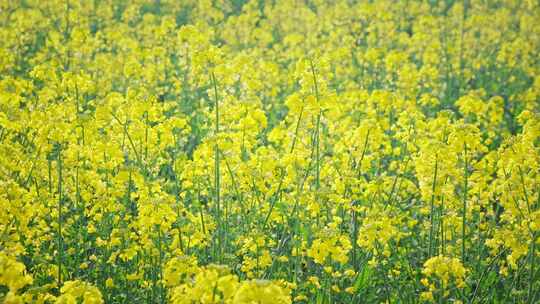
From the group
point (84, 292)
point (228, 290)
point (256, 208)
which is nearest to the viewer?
point (228, 290)

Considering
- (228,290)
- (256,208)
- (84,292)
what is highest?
(228,290)

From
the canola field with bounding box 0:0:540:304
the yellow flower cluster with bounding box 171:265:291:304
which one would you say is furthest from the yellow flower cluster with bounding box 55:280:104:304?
the yellow flower cluster with bounding box 171:265:291:304

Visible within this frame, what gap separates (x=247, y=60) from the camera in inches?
252

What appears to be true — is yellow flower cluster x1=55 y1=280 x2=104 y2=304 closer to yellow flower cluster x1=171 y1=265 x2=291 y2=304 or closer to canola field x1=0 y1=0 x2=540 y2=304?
canola field x1=0 y1=0 x2=540 y2=304

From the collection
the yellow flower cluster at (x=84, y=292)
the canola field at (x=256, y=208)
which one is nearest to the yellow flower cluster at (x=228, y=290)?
the canola field at (x=256, y=208)

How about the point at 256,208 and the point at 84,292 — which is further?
the point at 256,208

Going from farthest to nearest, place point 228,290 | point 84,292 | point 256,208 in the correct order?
point 256,208 < point 84,292 < point 228,290

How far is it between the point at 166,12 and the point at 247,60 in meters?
10.4

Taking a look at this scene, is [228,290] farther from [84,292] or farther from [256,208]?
[256,208]

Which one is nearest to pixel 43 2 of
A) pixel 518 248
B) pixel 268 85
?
pixel 268 85

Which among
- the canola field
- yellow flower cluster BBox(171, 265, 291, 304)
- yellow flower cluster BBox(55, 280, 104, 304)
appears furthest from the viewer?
the canola field

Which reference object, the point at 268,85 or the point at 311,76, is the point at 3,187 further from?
the point at 268,85

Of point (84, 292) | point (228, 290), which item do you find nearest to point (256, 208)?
point (84, 292)

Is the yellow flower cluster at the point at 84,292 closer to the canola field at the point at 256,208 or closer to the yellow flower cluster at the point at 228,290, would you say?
the canola field at the point at 256,208
